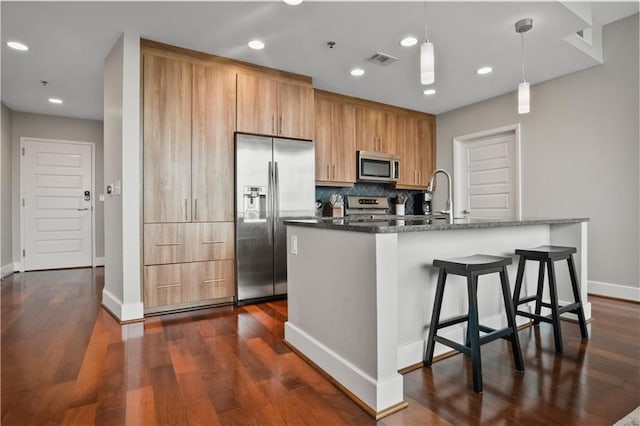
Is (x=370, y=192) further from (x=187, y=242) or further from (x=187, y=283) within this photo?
(x=187, y=283)

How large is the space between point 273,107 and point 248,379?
9.03 feet

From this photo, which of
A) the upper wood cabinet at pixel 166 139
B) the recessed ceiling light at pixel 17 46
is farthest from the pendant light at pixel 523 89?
the recessed ceiling light at pixel 17 46

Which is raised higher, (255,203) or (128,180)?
(128,180)

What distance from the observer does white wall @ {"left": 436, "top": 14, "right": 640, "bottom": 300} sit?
11.1 ft

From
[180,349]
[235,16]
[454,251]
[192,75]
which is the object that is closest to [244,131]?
[192,75]

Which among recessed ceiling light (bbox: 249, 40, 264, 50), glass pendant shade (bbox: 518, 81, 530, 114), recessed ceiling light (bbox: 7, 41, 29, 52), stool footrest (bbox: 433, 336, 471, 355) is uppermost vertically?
recessed ceiling light (bbox: 7, 41, 29, 52)

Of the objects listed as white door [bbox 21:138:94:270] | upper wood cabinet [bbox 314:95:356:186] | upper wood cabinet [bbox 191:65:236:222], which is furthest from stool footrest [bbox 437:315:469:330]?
white door [bbox 21:138:94:270]

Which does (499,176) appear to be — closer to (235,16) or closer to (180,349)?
(235,16)

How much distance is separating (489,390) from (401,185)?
12.6 ft

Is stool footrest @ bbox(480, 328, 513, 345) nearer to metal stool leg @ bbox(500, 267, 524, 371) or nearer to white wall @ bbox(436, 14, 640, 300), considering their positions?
metal stool leg @ bbox(500, 267, 524, 371)

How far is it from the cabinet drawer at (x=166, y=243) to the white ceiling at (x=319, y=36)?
5.55ft

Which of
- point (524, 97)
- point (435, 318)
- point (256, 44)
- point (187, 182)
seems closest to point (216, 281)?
point (187, 182)

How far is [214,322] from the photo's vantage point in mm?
2867

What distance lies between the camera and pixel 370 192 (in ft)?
17.2
